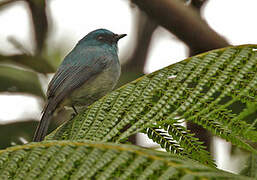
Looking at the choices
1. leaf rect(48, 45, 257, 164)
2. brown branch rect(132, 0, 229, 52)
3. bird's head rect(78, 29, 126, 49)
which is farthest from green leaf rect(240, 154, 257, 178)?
bird's head rect(78, 29, 126, 49)

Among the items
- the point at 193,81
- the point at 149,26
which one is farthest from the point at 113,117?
the point at 149,26

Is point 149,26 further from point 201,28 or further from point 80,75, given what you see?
point 201,28

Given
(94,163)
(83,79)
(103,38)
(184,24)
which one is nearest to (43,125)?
(83,79)

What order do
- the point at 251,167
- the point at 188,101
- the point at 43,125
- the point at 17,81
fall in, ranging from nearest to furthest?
the point at 188,101 → the point at 251,167 → the point at 43,125 → the point at 17,81

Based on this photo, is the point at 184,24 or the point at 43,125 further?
the point at 43,125

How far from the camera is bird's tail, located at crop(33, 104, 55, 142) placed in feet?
9.43

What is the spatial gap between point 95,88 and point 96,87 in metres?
0.01

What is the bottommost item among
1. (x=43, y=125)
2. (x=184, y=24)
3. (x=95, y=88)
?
(x=43, y=125)

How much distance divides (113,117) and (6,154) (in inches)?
19.5

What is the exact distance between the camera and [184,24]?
279 cm

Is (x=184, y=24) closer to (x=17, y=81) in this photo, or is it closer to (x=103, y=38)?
(x=17, y=81)

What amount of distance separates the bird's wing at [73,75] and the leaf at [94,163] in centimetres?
199

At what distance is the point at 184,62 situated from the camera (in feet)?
6.16

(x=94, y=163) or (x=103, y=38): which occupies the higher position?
(x=103, y=38)
